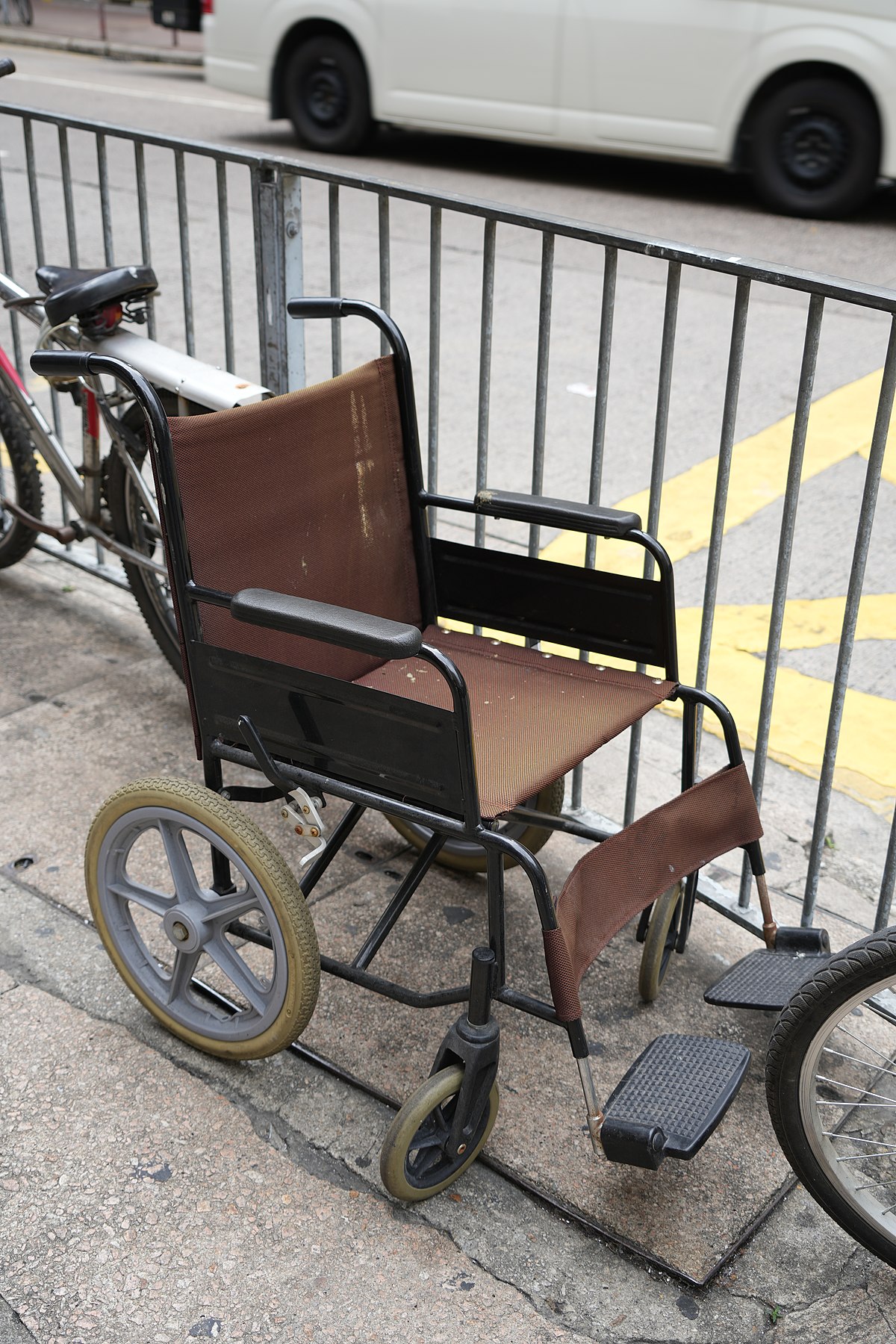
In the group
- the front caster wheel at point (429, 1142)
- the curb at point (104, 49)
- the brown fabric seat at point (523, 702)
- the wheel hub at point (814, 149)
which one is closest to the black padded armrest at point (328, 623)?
the brown fabric seat at point (523, 702)

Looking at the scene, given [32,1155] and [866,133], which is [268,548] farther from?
[866,133]

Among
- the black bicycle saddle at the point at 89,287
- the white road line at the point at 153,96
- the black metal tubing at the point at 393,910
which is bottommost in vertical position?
the black metal tubing at the point at 393,910

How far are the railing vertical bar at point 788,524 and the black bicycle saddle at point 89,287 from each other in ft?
5.63

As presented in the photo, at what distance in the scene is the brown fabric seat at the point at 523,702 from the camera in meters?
2.36

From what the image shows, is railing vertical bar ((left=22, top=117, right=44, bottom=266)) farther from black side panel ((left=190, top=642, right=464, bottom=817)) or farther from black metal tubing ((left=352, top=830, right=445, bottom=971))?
black metal tubing ((left=352, top=830, right=445, bottom=971))

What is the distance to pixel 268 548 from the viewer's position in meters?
2.54

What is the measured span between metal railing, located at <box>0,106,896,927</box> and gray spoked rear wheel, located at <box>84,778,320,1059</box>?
103 cm

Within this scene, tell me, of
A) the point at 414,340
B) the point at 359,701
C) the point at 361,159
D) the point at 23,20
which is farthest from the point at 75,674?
the point at 23,20

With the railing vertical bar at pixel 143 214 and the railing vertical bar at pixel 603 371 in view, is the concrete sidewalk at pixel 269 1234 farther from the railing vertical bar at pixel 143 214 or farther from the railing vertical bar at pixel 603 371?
the railing vertical bar at pixel 143 214

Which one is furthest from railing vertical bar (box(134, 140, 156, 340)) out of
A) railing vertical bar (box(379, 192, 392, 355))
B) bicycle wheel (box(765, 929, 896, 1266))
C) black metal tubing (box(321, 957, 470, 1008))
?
bicycle wheel (box(765, 929, 896, 1266))

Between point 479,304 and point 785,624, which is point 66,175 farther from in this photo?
point 479,304

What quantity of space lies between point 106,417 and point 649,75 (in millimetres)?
7186

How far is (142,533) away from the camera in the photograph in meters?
3.76

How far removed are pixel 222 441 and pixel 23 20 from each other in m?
22.5
